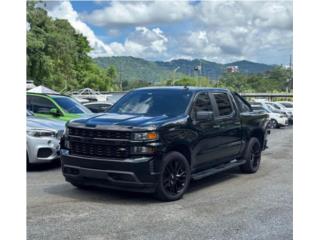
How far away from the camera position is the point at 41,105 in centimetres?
1204

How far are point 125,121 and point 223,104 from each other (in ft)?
8.46

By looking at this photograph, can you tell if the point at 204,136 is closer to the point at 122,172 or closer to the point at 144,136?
the point at 144,136

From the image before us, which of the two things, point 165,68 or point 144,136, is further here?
point 165,68

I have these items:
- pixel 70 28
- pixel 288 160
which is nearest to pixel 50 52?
Answer: pixel 70 28

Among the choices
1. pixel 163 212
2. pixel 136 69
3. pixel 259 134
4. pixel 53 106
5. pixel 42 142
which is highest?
pixel 136 69

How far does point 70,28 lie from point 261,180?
63594mm

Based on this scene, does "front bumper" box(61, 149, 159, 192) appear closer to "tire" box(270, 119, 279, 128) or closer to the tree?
"tire" box(270, 119, 279, 128)

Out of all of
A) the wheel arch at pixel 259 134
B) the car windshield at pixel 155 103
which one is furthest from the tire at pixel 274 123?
the car windshield at pixel 155 103

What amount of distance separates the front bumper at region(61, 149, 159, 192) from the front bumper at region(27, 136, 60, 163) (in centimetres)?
256

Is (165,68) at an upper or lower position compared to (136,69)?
lower

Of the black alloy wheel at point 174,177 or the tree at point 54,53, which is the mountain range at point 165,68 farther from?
the black alloy wheel at point 174,177

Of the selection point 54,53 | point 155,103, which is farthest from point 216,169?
point 54,53

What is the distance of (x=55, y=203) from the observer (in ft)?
21.3
